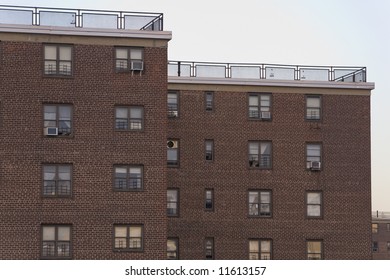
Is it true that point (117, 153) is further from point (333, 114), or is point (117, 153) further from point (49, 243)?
point (333, 114)

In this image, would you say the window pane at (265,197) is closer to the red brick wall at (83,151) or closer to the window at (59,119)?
the red brick wall at (83,151)

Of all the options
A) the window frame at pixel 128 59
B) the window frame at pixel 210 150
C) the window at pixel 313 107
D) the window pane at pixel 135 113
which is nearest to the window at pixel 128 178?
the window pane at pixel 135 113

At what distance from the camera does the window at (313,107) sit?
2648 inches

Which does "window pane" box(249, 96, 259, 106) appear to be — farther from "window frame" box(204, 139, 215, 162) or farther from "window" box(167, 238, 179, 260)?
"window" box(167, 238, 179, 260)

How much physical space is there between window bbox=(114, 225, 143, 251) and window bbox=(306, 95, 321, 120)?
1979 cm

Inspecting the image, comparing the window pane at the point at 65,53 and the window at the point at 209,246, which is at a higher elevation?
the window pane at the point at 65,53

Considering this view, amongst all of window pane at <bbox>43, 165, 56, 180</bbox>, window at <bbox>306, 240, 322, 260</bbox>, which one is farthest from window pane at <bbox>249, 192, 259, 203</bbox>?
window pane at <bbox>43, 165, 56, 180</bbox>

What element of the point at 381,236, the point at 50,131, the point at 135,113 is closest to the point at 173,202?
the point at 135,113

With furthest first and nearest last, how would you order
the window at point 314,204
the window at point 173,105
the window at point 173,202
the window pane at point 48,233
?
the window at point 314,204, the window at point 173,105, the window at point 173,202, the window pane at point 48,233

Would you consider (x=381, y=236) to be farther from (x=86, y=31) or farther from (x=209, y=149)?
(x=86, y=31)

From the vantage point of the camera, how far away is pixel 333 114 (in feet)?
221

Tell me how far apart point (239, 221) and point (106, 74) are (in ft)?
58.4

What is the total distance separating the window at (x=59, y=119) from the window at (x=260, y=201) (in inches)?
716
